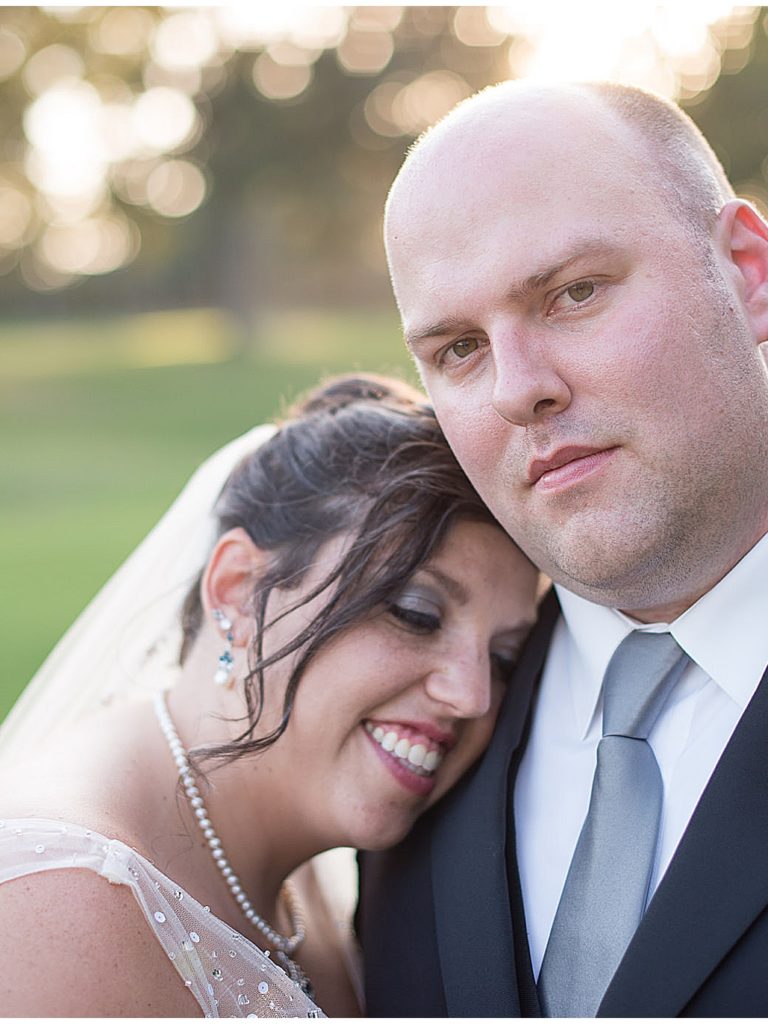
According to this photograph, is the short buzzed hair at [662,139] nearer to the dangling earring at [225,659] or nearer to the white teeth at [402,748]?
the dangling earring at [225,659]

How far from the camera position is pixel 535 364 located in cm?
240

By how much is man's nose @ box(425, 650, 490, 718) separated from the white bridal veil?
109 cm

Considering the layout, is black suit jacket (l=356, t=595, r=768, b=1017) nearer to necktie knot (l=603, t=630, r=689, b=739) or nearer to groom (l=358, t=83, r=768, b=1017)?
groom (l=358, t=83, r=768, b=1017)

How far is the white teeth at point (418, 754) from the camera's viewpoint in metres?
2.87

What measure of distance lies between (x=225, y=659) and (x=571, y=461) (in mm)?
1162

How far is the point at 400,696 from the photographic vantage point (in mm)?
2912

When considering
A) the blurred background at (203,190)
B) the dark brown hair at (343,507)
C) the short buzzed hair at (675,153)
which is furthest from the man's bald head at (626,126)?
the blurred background at (203,190)

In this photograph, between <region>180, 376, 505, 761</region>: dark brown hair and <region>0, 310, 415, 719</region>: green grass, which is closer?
<region>180, 376, 505, 761</region>: dark brown hair

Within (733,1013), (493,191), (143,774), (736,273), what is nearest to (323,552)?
(143,774)

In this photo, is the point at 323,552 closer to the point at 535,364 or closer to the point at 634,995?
the point at 535,364

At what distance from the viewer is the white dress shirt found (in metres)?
2.41

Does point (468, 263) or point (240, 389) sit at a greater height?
point (240, 389)

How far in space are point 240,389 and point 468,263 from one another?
1356 inches

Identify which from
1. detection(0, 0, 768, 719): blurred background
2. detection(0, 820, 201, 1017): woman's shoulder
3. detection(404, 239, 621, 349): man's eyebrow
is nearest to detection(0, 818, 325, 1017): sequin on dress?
detection(0, 820, 201, 1017): woman's shoulder
